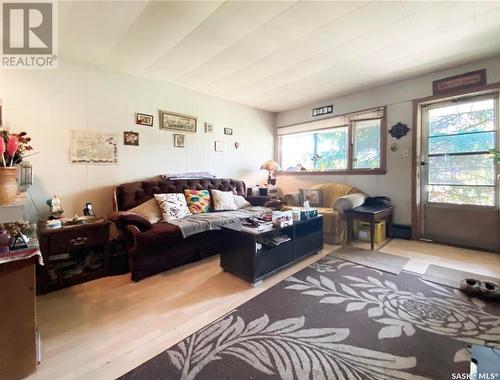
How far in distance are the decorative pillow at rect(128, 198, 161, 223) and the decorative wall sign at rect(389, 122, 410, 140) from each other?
144 inches

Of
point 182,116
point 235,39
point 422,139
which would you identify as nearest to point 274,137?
point 182,116

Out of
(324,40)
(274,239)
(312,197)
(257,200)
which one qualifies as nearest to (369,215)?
(312,197)

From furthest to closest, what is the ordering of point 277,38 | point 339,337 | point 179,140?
1. point 179,140
2. point 277,38
3. point 339,337

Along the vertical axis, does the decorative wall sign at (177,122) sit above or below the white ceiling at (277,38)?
below

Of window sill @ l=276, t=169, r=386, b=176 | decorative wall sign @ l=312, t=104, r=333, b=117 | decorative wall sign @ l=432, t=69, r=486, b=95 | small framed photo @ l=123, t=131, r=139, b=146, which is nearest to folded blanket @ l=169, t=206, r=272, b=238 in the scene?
small framed photo @ l=123, t=131, r=139, b=146

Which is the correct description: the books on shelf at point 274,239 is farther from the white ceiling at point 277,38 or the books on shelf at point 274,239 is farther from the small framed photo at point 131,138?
the small framed photo at point 131,138

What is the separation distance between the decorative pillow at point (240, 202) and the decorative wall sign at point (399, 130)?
2535mm

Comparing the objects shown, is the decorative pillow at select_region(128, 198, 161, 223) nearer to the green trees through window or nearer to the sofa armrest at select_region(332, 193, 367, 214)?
the sofa armrest at select_region(332, 193, 367, 214)

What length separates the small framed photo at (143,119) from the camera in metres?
3.28

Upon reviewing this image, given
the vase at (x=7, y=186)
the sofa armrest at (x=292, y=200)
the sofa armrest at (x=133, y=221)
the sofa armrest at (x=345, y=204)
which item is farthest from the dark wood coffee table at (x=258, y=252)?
the vase at (x=7, y=186)

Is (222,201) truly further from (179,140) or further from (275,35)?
(275,35)

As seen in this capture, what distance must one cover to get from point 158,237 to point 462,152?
4063mm

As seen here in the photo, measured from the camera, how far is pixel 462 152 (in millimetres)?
3244

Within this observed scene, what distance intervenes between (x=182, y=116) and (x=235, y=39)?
168cm
